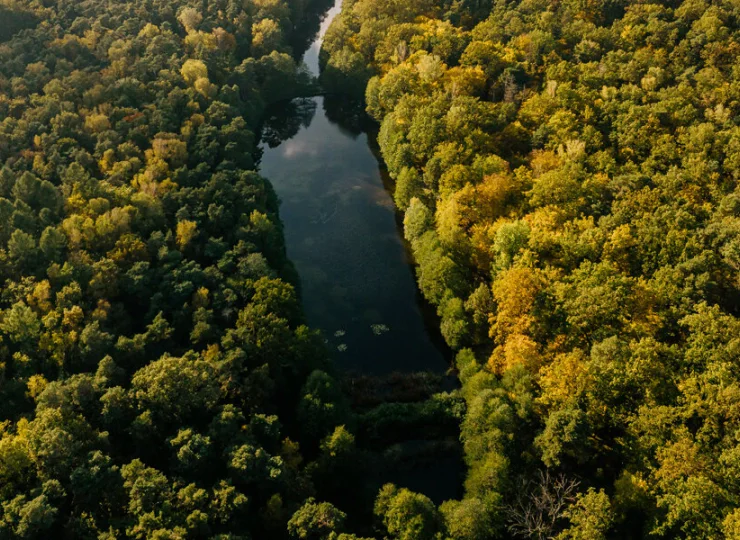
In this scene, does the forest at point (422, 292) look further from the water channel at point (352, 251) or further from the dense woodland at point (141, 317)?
the water channel at point (352, 251)

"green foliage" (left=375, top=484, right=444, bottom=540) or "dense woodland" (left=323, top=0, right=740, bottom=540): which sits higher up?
"dense woodland" (left=323, top=0, right=740, bottom=540)

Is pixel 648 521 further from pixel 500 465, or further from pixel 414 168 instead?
pixel 414 168

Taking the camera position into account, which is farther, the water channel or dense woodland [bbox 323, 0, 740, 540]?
the water channel

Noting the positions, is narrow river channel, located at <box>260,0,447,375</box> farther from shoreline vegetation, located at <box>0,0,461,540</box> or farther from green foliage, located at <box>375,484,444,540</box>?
green foliage, located at <box>375,484,444,540</box>

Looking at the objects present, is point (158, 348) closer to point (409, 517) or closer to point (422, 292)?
point (409, 517)

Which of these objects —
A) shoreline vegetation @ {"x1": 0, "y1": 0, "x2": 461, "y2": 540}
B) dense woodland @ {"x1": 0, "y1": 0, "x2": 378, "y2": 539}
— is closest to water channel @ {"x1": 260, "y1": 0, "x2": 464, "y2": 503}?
shoreline vegetation @ {"x1": 0, "y1": 0, "x2": 461, "y2": 540}

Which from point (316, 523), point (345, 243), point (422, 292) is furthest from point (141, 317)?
point (422, 292)

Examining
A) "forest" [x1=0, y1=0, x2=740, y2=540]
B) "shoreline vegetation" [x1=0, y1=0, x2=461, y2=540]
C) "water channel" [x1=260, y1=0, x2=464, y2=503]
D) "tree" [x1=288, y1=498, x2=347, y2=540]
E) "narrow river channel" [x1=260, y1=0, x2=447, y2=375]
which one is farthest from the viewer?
"narrow river channel" [x1=260, y1=0, x2=447, y2=375]
